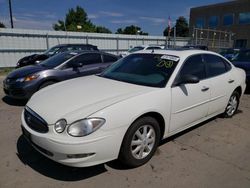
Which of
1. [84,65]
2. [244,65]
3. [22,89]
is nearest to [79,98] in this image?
[22,89]

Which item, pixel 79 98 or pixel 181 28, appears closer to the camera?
pixel 79 98

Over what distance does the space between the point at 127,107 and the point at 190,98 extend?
132cm

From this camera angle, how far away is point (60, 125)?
2742 mm

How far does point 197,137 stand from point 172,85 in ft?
4.25

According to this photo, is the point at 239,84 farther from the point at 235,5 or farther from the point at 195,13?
the point at 195,13

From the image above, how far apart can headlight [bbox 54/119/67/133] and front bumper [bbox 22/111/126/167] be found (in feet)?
0.15

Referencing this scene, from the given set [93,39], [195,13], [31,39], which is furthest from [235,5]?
[31,39]

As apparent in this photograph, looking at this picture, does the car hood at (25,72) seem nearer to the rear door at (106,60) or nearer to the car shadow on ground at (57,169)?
the rear door at (106,60)

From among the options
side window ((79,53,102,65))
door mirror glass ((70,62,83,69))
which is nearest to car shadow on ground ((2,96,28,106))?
door mirror glass ((70,62,83,69))

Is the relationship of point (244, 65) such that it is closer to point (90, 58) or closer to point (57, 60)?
point (90, 58)

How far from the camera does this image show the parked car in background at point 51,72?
5.98 metres

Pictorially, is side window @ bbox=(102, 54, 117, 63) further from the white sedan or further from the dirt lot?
the dirt lot

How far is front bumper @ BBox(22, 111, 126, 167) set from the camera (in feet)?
8.68

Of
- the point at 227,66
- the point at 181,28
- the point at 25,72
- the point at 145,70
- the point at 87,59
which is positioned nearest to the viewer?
the point at 145,70
